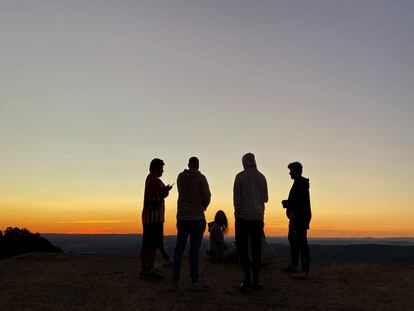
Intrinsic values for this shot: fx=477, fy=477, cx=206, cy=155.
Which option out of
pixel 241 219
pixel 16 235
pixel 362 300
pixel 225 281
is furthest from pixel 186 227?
pixel 16 235

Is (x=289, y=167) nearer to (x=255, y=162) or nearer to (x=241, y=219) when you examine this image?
(x=255, y=162)

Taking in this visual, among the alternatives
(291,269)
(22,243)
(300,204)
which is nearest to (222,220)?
(291,269)

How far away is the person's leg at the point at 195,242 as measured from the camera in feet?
28.8

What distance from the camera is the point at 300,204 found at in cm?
972

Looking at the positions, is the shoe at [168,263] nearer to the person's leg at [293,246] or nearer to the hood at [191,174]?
the person's leg at [293,246]

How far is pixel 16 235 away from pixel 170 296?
77.8 feet

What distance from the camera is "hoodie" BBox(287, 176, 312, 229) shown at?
9.70 metres

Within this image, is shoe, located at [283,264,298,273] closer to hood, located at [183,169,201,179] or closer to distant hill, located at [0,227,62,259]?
hood, located at [183,169,201,179]

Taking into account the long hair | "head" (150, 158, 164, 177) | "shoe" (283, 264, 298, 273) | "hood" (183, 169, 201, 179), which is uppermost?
"head" (150, 158, 164, 177)

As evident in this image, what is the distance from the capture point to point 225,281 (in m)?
9.64

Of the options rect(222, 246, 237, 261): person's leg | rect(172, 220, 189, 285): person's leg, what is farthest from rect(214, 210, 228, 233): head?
rect(172, 220, 189, 285): person's leg

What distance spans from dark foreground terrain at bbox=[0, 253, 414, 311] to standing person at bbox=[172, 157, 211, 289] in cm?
49

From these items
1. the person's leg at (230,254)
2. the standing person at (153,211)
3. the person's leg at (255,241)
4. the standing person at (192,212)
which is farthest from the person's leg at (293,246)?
the standing person at (153,211)

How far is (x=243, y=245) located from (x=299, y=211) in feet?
5.00
